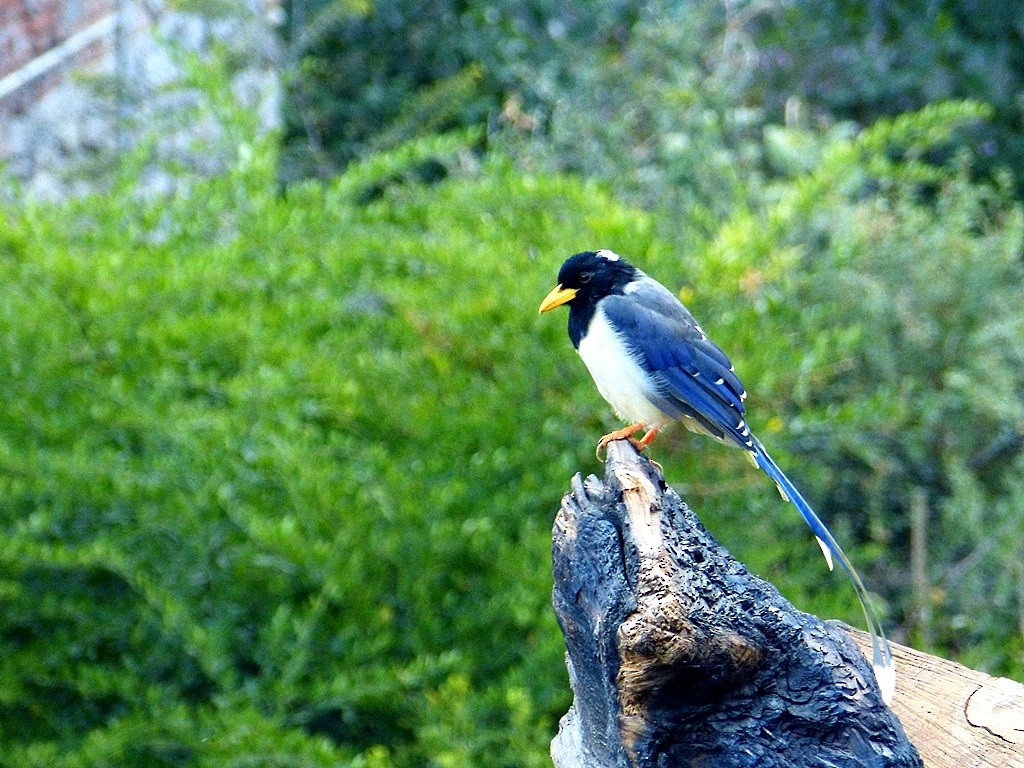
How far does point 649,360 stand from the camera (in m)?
2.87

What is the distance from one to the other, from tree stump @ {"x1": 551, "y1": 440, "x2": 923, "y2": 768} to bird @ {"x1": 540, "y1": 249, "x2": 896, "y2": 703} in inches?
39.2

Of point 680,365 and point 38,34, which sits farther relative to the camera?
point 38,34

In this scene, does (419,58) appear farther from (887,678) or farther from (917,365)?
(887,678)

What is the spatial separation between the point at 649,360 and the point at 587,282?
249mm

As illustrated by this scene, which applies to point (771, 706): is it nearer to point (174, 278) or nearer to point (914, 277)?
point (174, 278)

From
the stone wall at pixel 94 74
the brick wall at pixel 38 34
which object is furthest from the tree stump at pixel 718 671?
the brick wall at pixel 38 34

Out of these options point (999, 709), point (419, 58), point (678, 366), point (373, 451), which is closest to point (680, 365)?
point (678, 366)

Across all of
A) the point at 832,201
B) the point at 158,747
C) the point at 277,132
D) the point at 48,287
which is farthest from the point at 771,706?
the point at 832,201

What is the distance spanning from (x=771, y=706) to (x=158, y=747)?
78.3 inches

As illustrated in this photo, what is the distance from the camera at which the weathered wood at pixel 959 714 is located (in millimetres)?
1854

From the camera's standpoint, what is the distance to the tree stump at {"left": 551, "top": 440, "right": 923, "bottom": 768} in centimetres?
170

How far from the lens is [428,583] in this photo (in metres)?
3.34

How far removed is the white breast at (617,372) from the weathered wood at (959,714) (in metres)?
1.00

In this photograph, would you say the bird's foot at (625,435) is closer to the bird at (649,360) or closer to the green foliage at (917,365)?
the bird at (649,360)
